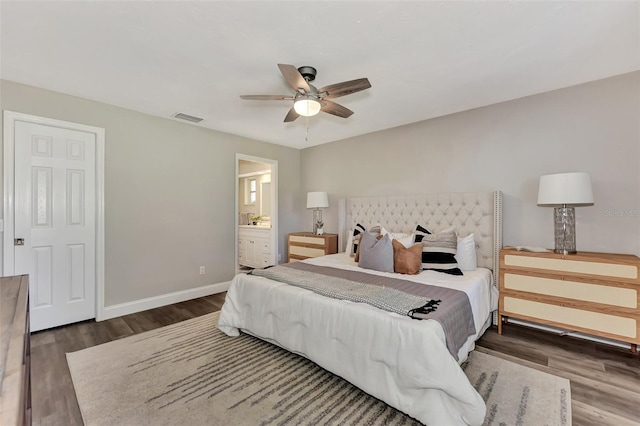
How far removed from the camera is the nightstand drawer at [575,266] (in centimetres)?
233

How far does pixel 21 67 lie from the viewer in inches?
97.4

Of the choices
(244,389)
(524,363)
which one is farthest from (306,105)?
(524,363)

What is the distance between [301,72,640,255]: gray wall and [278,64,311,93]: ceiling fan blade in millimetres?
2217

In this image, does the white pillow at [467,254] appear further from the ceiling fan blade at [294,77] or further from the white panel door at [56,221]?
the white panel door at [56,221]

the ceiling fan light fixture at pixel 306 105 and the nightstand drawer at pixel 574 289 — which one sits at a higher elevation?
the ceiling fan light fixture at pixel 306 105

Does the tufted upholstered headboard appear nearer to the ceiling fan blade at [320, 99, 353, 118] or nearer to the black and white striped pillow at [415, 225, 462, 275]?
the black and white striped pillow at [415, 225, 462, 275]

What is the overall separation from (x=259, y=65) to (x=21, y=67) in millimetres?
2084

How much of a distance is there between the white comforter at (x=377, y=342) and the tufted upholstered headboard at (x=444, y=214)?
0.65 meters

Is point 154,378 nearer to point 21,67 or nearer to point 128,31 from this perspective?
point 128,31

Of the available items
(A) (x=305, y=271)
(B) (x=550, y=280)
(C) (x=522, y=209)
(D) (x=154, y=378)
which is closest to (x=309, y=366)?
(A) (x=305, y=271)

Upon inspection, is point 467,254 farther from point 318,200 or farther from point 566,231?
point 318,200

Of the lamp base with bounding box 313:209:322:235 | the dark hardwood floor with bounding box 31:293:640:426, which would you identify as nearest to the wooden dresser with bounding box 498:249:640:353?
the dark hardwood floor with bounding box 31:293:640:426

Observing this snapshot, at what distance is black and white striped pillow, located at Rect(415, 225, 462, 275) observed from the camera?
9.62 feet

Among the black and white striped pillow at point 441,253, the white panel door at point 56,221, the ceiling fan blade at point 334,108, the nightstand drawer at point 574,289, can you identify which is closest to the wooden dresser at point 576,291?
the nightstand drawer at point 574,289
